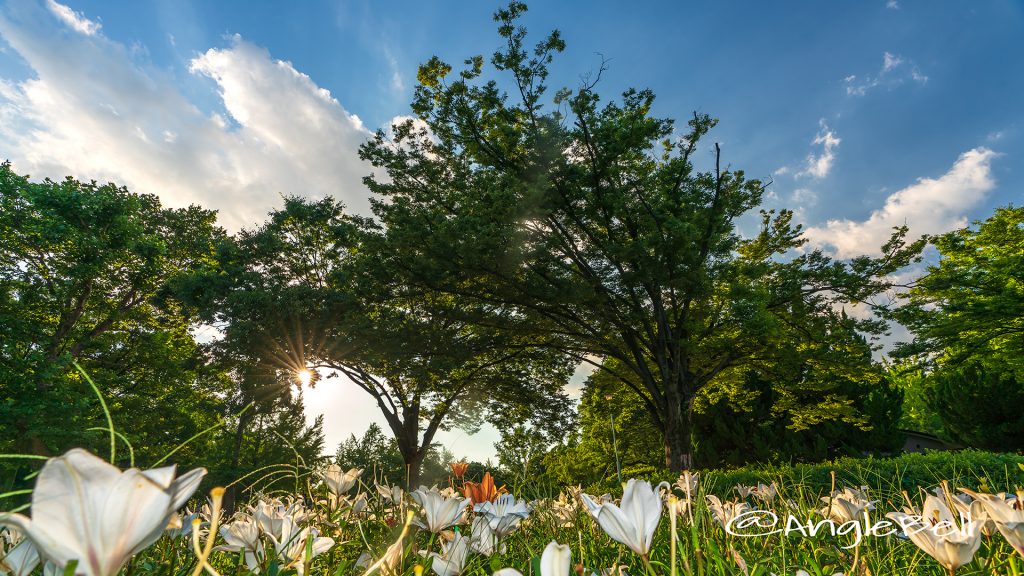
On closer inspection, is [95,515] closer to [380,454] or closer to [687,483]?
[687,483]

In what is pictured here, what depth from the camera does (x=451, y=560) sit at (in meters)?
1.29

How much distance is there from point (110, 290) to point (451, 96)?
1748cm

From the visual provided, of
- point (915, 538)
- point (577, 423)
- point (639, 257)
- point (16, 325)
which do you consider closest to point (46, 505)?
point (915, 538)

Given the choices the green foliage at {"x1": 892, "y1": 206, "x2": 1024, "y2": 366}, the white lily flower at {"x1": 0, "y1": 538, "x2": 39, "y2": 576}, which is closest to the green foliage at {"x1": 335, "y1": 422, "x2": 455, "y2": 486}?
the green foliage at {"x1": 892, "y1": 206, "x2": 1024, "y2": 366}

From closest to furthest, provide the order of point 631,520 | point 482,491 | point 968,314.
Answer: point 631,520 < point 482,491 < point 968,314

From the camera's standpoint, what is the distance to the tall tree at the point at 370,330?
14.3 metres

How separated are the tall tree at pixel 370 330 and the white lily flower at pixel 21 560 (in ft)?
40.7

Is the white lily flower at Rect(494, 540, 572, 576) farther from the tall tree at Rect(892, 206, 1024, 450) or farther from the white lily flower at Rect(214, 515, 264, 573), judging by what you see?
the tall tree at Rect(892, 206, 1024, 450)

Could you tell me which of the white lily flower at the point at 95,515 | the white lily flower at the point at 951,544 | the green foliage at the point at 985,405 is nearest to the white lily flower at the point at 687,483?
the white lily flower at the point at 951,544

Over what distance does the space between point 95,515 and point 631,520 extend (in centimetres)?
88

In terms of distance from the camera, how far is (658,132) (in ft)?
42.9

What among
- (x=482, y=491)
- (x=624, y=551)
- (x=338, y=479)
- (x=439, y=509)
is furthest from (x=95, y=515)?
(x=482, y=491)

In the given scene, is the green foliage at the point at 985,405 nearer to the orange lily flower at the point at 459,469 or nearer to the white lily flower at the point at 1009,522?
the orange lily flower at the point at 459,469

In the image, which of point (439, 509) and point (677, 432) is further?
point (677, 432)
